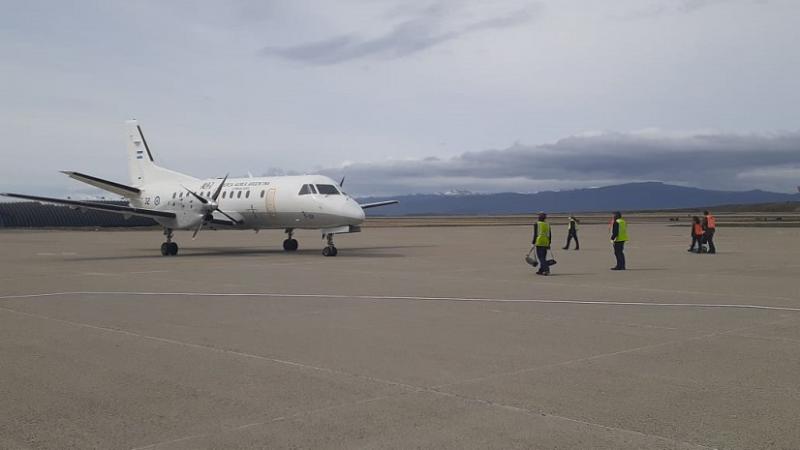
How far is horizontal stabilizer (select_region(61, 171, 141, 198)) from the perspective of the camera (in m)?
25.9

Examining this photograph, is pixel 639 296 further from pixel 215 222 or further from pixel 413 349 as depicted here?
pixel 215 222

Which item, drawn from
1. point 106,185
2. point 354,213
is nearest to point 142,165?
point 106,185

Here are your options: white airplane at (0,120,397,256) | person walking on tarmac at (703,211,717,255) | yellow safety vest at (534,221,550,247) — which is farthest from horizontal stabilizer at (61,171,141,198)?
person walking on tarmac at (703,211,717,255)

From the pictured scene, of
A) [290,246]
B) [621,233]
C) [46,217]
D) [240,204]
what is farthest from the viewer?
[46,217]

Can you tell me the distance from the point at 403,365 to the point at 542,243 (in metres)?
11.7

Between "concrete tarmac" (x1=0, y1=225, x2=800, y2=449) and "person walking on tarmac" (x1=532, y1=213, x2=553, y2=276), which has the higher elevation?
"person walking on tarmac" (x1=532, y1=213, x2=553, y2=276)

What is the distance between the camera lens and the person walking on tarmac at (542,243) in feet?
60.6

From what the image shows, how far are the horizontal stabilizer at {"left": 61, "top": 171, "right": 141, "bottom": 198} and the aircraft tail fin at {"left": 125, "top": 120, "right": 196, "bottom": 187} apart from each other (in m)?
1.58

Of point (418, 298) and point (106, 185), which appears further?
point (106, 185)

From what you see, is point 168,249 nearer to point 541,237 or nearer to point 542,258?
point 541,237

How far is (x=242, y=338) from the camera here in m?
9.44

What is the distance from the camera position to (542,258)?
18.5m

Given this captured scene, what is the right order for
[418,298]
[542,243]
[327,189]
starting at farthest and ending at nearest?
[327,189] < [542,243] < [418,298]

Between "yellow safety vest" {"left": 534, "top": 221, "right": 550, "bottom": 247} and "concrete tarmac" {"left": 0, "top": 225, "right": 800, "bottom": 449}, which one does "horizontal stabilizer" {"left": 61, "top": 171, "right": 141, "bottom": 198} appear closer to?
"concrete tarmac" {"left": 0, "top": 225, "right": 800, "bottom": 449}
